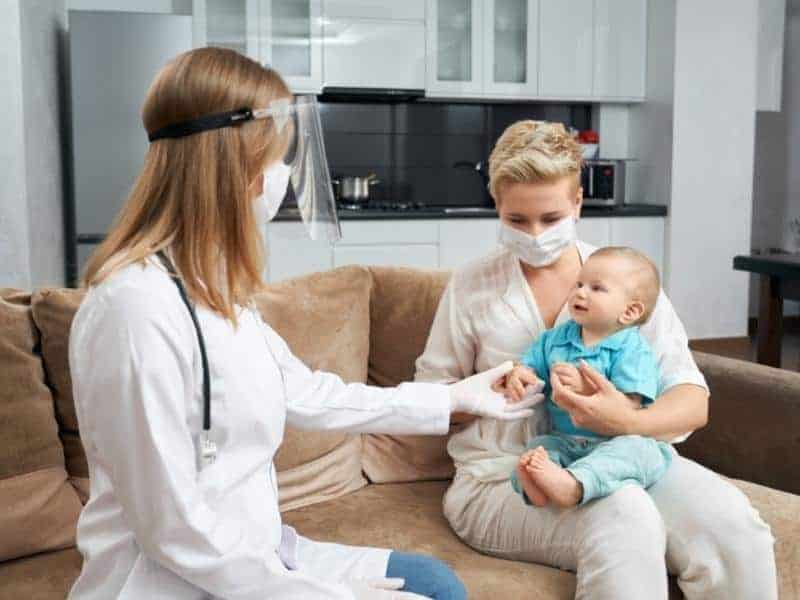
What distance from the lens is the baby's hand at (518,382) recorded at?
5.61 ft

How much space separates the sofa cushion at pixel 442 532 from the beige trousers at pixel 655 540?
5cm

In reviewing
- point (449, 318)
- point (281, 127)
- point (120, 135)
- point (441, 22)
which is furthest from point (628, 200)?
point (281, 127)

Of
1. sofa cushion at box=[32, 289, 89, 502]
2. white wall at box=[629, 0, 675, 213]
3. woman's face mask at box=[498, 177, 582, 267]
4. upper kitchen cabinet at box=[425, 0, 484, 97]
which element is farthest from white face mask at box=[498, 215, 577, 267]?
white wall at box=[629, 0, 675, 213]

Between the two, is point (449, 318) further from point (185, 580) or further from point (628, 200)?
point (628, 200)

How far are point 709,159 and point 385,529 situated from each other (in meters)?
4.15

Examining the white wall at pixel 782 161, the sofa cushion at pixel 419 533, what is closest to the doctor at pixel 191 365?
the sofa cushion at pixel 419 533

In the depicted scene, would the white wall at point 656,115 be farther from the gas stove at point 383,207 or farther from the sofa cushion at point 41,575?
the sofa cushion at point 41,575

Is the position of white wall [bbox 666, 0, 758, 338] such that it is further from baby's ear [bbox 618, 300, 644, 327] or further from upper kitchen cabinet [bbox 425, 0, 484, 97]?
baby's ear [bbox 618, 300, 644, 327]

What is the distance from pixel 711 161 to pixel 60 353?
4.42 metres

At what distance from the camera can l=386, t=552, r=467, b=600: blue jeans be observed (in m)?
1.47

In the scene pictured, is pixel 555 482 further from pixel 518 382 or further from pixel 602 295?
pixel 602 295

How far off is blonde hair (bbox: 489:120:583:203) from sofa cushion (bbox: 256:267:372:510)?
0.45 metres

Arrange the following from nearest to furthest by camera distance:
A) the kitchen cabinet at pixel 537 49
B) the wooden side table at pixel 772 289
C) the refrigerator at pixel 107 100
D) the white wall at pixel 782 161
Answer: the wooden side table at pixel 772 289 → the refrigerator at pixel 107 100 → the kitchen cabinet at pixel 537 49 → the white wall at pixel 782 161

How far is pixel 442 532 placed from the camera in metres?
1.87
